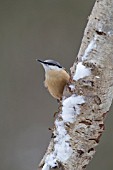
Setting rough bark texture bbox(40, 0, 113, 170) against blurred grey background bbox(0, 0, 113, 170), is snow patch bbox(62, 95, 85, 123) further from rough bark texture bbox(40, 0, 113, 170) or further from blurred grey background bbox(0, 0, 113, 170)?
blurred grey background bbox(0, 0, 113, 170)

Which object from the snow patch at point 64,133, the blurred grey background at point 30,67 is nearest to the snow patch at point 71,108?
the snow patch at point 64,133

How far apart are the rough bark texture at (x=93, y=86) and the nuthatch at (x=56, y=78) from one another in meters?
0.02

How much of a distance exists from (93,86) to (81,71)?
0.04 meters

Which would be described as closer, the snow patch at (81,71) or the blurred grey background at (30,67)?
the snow patch at (81,71)

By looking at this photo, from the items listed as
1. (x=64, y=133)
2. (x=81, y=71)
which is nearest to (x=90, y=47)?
(x=81, y=71)

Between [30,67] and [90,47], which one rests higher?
[90,47]

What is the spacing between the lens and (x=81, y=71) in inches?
27.9

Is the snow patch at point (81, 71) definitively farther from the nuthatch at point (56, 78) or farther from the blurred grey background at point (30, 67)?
the blurred grey background at point (30, 67)

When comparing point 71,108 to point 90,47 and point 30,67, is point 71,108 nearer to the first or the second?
point 90,47

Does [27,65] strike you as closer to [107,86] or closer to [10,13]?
[10,13]

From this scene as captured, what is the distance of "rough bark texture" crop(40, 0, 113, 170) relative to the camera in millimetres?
684

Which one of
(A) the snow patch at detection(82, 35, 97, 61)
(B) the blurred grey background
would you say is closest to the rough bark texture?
(A) the snow patch at detection(82, 35, 97, 61)

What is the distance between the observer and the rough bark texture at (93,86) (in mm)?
684

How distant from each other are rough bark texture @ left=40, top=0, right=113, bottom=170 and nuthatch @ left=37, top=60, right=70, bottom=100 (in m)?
0.02
